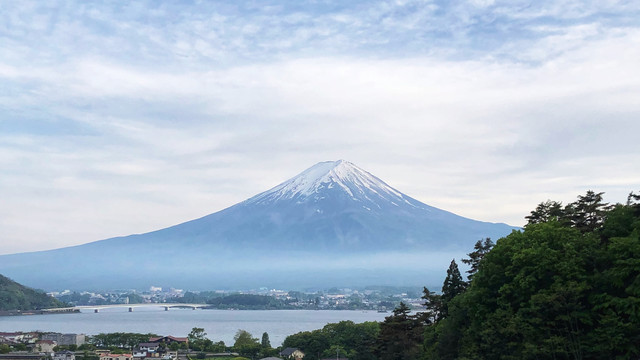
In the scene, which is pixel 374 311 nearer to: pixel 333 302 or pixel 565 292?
pixel 333 302

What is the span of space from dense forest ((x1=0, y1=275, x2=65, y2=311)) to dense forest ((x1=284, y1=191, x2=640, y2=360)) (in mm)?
111591

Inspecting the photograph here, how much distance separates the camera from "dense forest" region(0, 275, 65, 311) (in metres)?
124

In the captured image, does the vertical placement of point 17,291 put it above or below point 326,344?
above

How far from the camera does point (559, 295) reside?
61.7 feet

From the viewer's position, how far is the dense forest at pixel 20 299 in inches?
4872

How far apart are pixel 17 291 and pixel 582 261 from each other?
12342cm

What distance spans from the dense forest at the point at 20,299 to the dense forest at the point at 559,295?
4393 inches

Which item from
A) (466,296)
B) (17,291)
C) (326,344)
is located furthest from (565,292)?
(17,291)

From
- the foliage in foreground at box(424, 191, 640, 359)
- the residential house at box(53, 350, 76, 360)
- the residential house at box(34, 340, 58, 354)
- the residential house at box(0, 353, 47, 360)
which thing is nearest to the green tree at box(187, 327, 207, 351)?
the residential house at box(53, 350, 76, 360)

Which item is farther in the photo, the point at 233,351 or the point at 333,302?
the point at 333,302

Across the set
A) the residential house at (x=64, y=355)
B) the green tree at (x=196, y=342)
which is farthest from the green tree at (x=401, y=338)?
the green tree at (x=196, y=342)

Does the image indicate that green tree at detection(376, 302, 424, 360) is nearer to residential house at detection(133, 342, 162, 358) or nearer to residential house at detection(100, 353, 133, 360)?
residential house at detection(100, 353, 133, 360)

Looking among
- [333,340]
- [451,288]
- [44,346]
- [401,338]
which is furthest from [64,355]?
[451,288]

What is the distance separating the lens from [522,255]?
68.2ft
